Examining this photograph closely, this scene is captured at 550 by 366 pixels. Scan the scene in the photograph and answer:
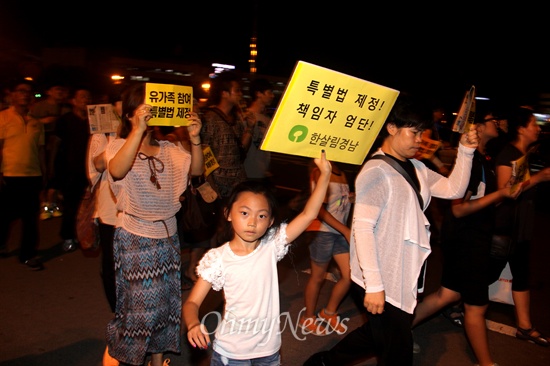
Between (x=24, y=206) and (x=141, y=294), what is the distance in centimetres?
350

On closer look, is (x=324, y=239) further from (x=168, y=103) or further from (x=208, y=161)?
(x=168, y=103)

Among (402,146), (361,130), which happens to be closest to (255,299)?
(361,130)

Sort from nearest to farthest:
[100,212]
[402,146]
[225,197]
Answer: [402,146]
[100,212]
[225,197]

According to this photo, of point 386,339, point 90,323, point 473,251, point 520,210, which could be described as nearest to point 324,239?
point 473,251

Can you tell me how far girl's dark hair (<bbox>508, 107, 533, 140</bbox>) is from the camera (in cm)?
412

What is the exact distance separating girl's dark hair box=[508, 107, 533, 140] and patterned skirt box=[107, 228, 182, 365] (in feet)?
9.58

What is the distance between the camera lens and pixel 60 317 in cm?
454

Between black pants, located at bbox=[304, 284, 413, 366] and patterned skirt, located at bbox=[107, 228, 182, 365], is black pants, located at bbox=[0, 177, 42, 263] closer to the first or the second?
patterned skirt, located at bbox=[107, 228, 182, 365]

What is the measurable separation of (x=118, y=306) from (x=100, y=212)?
91 centimetres

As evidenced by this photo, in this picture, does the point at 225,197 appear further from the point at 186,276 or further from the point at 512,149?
the point at 512,149

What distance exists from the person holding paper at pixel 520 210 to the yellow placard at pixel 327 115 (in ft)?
5.64

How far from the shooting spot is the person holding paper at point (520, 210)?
398 centimetres

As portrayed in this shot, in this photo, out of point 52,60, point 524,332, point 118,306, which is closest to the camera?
point 118,306

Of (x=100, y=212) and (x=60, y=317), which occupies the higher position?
(x=100, y=212)
